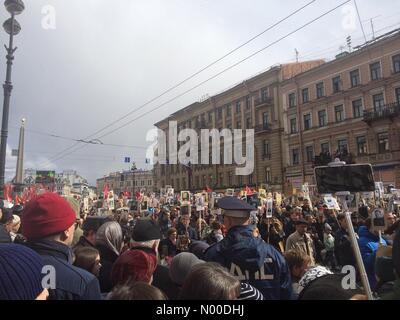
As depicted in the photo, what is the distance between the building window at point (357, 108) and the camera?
33.1 m

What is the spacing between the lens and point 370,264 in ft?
16.4

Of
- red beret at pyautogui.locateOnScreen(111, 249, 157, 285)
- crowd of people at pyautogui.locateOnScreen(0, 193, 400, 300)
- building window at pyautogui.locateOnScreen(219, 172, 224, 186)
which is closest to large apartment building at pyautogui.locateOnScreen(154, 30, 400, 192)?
building window at pyautogui.locateOnScreen(219, 172, 224, 186)

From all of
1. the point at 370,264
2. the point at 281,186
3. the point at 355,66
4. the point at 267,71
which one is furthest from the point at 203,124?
the point at 370,264

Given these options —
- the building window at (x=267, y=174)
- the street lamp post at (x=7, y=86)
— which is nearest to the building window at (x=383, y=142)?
the building window at (x=267, y=174)

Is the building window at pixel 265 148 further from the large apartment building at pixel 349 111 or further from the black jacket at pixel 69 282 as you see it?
the black jacket at pixel 69 282

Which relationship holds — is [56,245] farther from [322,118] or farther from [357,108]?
[322,118]

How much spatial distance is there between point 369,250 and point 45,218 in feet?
14.7

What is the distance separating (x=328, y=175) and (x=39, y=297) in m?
3.09

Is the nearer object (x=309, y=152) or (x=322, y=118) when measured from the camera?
(x=322, y=118)

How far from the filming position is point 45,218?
7.14 feet

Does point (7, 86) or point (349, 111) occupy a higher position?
point (349, 111)

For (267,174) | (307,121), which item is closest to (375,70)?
(307,121)

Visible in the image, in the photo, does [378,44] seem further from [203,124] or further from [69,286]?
[69,286]

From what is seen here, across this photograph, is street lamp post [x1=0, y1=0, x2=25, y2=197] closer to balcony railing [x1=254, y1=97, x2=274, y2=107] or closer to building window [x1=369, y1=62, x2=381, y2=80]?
building window [x1=369, y1=62, x2=381, y2=80]
